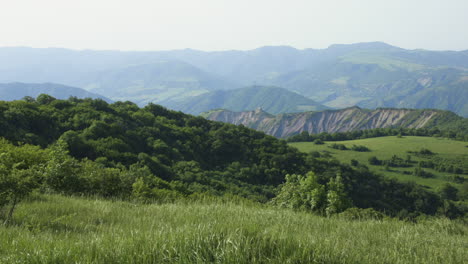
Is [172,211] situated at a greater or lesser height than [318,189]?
greater

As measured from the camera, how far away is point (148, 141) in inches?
3071

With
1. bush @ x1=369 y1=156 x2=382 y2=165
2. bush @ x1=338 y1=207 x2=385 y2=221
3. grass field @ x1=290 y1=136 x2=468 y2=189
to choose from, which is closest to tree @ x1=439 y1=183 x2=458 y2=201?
grass field @ x1=290 y1=136 x2=468 y2=189

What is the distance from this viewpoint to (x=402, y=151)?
480ft

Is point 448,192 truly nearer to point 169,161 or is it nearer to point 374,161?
point 374,161

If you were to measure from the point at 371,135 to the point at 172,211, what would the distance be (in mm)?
206836

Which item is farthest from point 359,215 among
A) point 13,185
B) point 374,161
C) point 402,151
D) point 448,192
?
point 402,151

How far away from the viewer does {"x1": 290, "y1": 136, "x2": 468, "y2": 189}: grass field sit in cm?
12300

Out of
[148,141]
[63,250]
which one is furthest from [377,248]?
[148,141]

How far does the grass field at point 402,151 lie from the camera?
4843 inches

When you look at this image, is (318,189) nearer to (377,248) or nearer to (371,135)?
(377,248)

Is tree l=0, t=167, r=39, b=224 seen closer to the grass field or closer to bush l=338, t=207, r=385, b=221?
bush l=338, t=207, r=385, b=221

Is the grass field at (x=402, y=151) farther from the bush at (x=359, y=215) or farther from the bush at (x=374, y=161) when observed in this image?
the bush at (x=359, y=215)

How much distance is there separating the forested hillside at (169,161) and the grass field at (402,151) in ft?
66.0

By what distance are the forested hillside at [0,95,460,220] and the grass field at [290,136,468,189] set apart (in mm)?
20115
